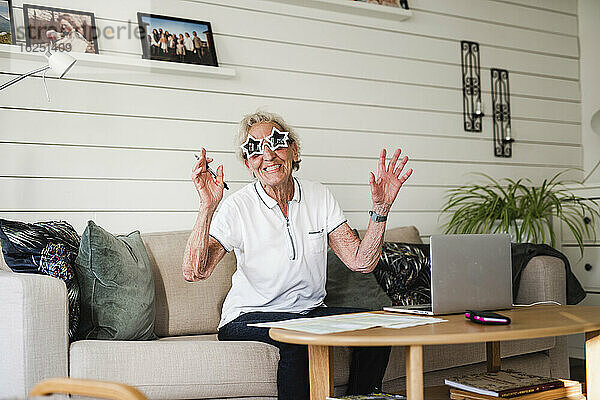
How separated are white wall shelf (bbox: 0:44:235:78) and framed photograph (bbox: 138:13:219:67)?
5cm

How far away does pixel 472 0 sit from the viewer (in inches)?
172

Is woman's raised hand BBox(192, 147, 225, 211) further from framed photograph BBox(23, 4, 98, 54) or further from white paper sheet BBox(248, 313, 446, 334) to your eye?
framed photograph BBox(23, 4, 98, 54)

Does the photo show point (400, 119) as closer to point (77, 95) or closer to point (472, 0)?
point (472, 0)

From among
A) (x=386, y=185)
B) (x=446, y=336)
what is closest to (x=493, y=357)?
(x=386, y=185)

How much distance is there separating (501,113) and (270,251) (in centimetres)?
224

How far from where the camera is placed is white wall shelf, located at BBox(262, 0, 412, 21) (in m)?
3.78

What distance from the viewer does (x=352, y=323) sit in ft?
6.58

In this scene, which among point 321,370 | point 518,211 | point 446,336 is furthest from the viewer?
point 518,211

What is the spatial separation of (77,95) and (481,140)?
2295 mm

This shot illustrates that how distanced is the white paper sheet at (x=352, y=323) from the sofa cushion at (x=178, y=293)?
0.94 meters

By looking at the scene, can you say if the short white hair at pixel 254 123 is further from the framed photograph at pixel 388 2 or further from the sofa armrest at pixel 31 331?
the framed photograph at pixel 388 2

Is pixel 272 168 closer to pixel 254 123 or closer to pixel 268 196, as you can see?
pixel 268 196

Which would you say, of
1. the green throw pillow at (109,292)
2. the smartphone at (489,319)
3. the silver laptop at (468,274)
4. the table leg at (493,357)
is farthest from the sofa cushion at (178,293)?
the smartphone at (489,319)

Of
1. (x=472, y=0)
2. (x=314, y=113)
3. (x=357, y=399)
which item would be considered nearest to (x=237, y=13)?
(x=314, y=113)
